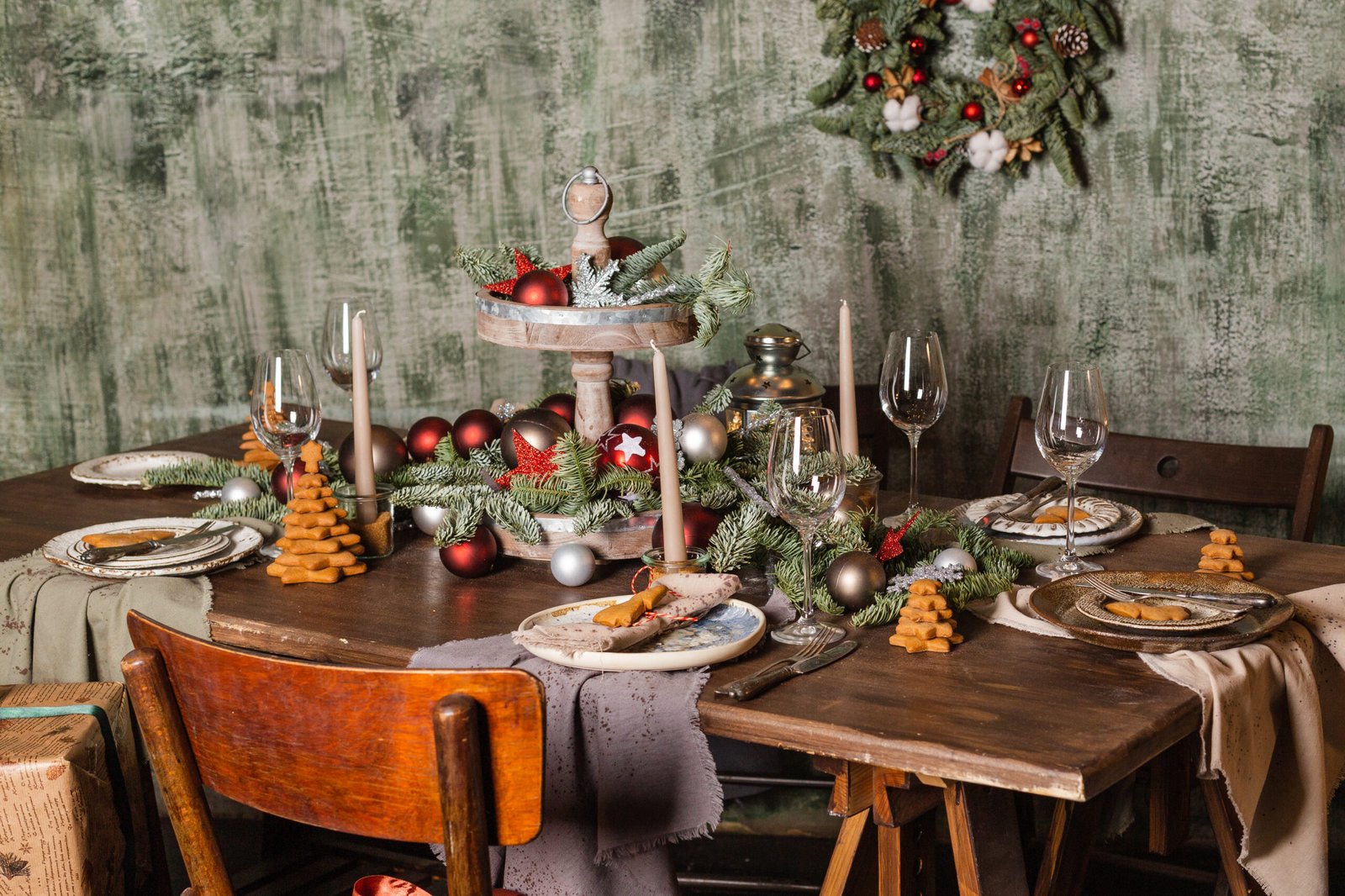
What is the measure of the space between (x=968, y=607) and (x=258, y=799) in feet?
2.48

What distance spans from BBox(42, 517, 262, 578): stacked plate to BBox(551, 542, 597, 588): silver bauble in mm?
428

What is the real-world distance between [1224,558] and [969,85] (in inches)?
65.9

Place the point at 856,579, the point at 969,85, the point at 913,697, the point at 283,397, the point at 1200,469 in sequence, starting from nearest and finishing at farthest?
the point at 913,697 → the point at 856,579 → the point at 283,397 → the point at 1200,469 → the point at 969,85

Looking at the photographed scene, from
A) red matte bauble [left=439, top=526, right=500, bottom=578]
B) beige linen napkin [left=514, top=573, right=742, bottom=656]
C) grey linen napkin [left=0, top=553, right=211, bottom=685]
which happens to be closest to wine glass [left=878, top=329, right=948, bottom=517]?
beige linen napkin [left=514, top=573, right=742, bottom=656]

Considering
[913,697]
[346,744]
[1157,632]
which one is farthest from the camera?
[1157,632]

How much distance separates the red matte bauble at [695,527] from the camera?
5.10 feet

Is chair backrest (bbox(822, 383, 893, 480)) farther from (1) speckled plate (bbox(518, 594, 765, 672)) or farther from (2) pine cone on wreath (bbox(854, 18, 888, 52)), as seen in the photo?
(1) speckled plate (bbox(518, 594, 765, 672))

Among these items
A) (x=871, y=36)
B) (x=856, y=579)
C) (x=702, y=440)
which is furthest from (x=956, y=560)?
(x=871, y=36)

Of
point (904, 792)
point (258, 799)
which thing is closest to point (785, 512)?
point (904, 792)

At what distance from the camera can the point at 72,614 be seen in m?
1.59

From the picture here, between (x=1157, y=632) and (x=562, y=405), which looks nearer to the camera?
(x=1157, y=632)

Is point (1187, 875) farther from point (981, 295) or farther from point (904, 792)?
point (981, 295)

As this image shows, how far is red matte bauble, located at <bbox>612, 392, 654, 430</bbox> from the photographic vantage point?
171 centimetres

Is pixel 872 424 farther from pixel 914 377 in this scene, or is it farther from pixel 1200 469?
pixel 914 377
